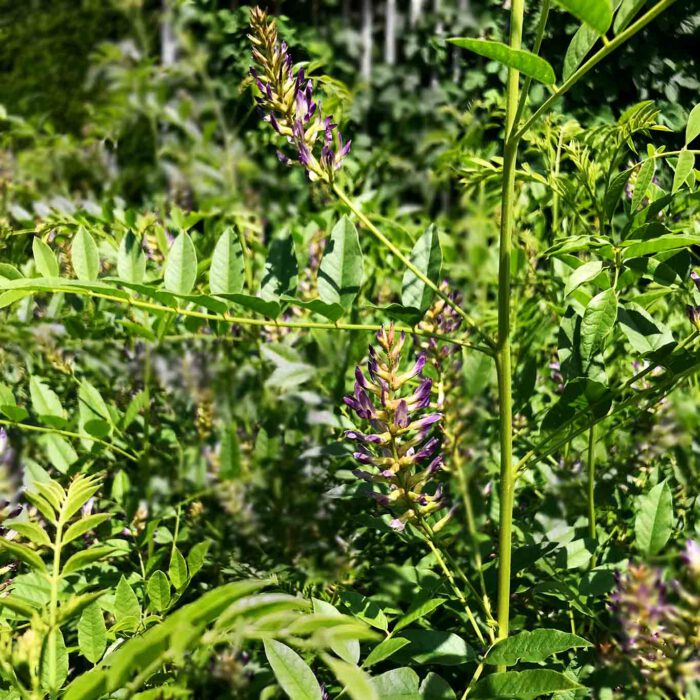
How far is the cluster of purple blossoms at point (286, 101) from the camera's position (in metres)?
0.64

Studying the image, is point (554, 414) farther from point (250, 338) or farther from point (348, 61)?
point (348, 61)

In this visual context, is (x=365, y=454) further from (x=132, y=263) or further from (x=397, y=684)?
(x=132, y=263)

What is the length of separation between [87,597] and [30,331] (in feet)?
2.39

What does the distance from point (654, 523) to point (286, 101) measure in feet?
1.44

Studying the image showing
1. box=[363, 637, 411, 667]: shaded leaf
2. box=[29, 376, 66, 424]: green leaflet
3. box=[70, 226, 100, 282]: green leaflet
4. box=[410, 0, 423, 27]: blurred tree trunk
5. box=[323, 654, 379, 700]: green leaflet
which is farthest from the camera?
box=[410, 0, 423, 27]: blurred tree trunk

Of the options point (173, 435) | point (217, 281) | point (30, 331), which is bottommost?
point (173, 435)

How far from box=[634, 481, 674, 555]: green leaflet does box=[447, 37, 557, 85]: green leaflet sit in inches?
12.8

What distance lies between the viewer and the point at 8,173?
1841 millimetres

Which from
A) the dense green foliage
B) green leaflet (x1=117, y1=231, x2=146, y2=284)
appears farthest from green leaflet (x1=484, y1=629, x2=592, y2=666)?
green leaflet (x1=117, y1=231, x2=146, y2=284)

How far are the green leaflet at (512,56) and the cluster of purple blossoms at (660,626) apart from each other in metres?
0.29

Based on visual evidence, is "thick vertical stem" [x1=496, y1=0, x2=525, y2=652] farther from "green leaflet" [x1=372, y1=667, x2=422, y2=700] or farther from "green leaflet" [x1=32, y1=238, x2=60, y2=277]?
"green leaflet" [x1=32, y1=238, x2=60, y2=277]

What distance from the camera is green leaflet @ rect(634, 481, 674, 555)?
23.3 inches

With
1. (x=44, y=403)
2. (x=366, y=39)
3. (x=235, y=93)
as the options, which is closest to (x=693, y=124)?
(x=44, y=403)

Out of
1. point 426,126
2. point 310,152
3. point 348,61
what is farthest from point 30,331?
point 348,61
